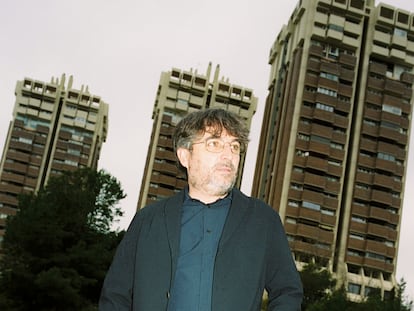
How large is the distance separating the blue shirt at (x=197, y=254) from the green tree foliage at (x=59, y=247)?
25.2 metres

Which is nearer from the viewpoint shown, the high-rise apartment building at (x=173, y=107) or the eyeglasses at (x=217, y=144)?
the eyeglasses at (x=217, y=144)

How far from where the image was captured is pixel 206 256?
2.96 meters

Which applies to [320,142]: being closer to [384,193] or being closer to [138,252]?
[384,193]

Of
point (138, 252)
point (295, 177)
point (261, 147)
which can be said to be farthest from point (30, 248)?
point (261, 147)

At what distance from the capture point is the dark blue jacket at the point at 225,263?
289 cm

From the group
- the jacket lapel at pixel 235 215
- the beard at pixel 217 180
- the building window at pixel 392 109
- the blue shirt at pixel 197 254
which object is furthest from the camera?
the building window at pixel 392 109

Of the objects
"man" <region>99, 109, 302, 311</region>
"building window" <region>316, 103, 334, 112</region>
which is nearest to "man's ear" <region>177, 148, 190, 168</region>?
"man" <region>99, 109, 302, 311</region>

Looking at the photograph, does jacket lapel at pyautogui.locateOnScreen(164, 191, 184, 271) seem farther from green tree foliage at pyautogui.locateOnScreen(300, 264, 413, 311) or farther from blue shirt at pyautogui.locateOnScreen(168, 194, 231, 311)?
green tree foliage at pyautogui.locateOnScreen(300, 264, 413, 311)

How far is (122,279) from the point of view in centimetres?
313

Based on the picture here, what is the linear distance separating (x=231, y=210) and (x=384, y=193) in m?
68.2

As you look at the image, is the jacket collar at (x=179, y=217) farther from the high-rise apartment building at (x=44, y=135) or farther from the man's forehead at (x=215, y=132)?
the high-rise apartment building at (x=44, y=135)

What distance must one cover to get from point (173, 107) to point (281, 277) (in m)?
82.9

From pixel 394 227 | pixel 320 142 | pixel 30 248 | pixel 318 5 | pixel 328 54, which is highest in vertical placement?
pixel 318 5

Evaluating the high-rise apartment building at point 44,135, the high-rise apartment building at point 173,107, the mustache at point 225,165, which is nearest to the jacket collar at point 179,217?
the mustache at point 225,165
